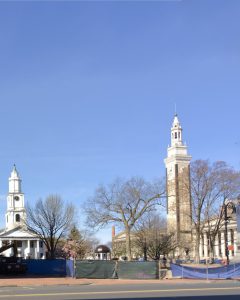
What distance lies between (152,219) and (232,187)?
20.5 meters

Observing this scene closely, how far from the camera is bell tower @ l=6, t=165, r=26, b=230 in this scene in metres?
157

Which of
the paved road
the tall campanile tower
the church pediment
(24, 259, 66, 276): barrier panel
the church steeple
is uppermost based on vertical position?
the church steeple

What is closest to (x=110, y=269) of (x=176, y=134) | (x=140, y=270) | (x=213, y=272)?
(x=140, y=270)

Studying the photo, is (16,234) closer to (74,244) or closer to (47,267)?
(74,244)

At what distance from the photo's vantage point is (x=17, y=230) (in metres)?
144

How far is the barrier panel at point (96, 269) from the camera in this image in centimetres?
4384

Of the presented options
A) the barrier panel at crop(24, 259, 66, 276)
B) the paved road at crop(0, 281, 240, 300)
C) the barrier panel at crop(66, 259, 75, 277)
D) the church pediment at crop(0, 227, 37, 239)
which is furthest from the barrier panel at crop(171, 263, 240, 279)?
the church pediment at crop(0, 227, 37, 239)

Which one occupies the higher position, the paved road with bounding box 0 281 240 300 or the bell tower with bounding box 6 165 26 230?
the bell tower with bounding box 6 165 26 230

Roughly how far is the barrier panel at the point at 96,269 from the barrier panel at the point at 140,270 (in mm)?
1155

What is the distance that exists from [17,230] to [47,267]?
309ft

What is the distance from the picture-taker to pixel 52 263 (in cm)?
5178

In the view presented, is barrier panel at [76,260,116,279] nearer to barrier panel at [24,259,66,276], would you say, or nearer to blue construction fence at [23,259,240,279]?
blue construction fence at [23,259,240,279]

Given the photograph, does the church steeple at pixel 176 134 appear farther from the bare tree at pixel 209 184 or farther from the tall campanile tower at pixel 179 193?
the bare tree at pixel 209 184

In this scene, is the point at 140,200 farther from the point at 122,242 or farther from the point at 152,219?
the point at 122,242
